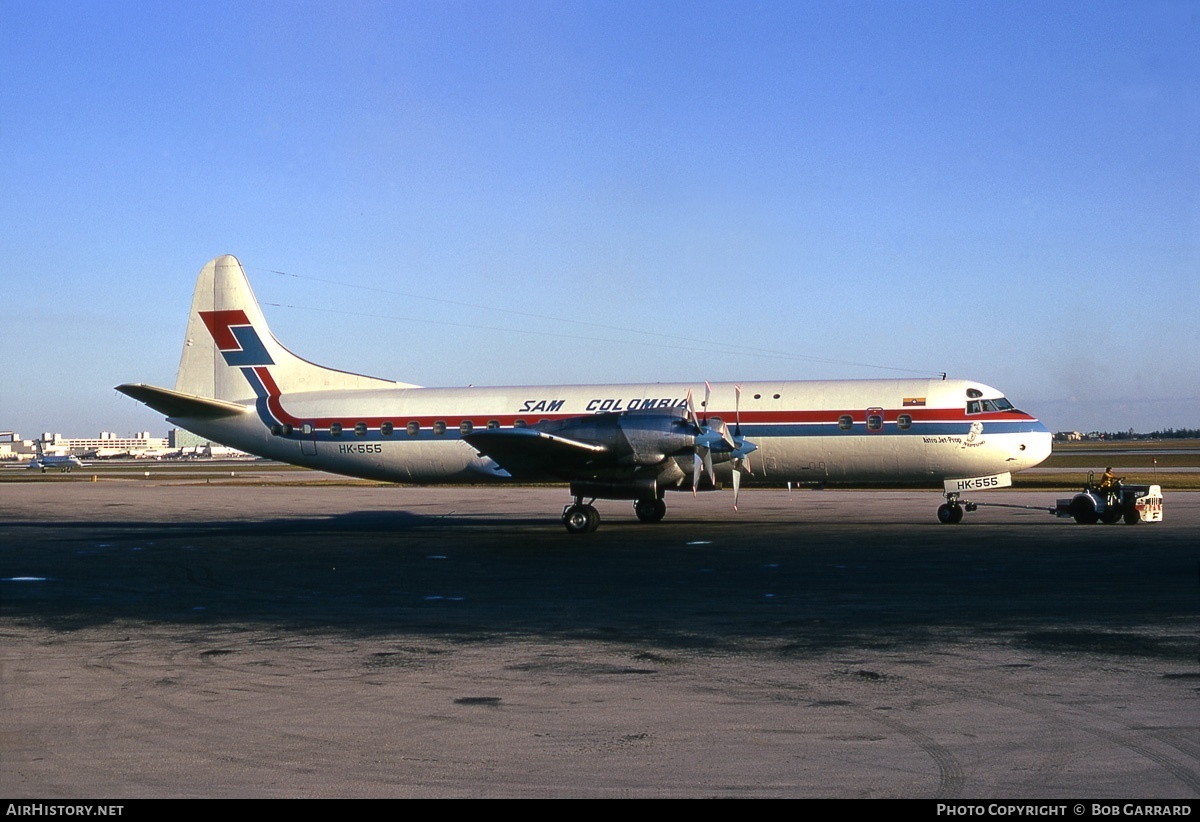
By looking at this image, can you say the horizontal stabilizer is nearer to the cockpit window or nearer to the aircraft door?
the aircraft door

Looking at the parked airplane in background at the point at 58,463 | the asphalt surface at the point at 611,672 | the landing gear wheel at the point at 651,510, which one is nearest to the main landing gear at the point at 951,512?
the asphalt surface at the point at 611,672

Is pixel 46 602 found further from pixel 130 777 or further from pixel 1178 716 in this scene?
pixel 1178 716

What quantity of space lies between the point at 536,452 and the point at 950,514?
38.2 feet

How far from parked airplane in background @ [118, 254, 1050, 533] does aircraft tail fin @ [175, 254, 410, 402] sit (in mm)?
47

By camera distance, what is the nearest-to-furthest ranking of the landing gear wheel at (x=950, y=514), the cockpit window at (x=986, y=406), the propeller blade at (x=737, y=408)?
the landing gear wheel at (x=950, y=514) → the cockpit window at (x=986, y=406) → the propeller blade at (x=737, y=408)

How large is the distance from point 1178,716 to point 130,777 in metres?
7.75

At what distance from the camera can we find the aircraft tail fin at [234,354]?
115 ft

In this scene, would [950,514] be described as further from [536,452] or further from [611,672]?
[611,672]

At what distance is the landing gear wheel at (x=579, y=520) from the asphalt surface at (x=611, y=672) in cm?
451

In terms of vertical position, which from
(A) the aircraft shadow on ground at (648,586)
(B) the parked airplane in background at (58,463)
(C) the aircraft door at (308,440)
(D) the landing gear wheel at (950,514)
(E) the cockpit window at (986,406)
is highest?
(E) the cockpit window at (986,406)

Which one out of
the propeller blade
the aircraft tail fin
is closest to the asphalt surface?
the propeller blade

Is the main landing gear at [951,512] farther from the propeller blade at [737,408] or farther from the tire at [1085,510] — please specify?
the propeller blade at [737,408]

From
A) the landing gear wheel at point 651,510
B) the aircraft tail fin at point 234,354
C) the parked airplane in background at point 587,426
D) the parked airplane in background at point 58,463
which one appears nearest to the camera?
the parked airplane in background at point 587,426

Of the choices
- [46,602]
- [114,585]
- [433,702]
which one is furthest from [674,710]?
[114,585]
